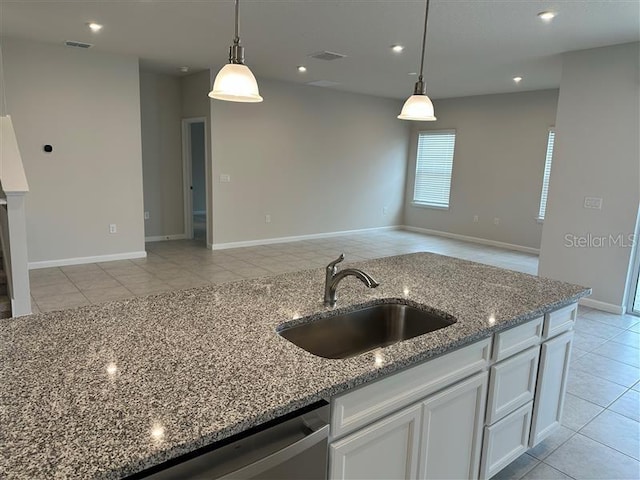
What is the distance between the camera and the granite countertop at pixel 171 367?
930 mm

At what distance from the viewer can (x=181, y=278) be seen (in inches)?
209

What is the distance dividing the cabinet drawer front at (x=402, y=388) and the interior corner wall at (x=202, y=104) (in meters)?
5.77

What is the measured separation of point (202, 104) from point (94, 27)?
7.72 feet

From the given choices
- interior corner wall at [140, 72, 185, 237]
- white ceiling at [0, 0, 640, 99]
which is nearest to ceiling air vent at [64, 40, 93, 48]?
white ceiling at [0, 0, 640, 99]

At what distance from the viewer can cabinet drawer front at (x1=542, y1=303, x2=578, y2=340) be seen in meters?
2.09

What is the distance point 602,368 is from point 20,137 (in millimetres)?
6559

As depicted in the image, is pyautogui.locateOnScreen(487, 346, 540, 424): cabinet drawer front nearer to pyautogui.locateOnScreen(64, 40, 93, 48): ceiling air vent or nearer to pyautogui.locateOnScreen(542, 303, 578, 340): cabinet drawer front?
pyautogui.locateOnScreen(542, 303, 578, 340): cabinet drawer front

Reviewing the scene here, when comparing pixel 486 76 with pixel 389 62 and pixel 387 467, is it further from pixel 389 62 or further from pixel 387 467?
pixel 387 467

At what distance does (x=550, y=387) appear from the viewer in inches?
88.1

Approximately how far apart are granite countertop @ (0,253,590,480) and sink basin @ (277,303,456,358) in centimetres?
5

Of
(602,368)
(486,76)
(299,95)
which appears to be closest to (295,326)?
(602,368)

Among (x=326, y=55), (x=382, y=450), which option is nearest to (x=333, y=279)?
(x=382, y=450)

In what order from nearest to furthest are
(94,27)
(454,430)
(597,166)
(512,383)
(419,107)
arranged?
(454,430), (512,383), (419,107), (94,27), (597,166)

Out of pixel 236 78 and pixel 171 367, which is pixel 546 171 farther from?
pixel 171 367
